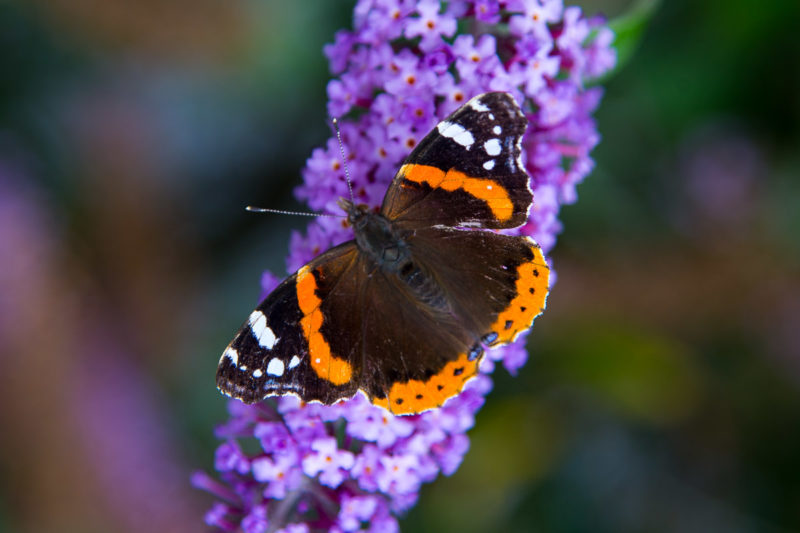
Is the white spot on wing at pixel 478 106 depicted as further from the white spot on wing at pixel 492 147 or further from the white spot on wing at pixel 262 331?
the white spot on wing at pixel 262 331

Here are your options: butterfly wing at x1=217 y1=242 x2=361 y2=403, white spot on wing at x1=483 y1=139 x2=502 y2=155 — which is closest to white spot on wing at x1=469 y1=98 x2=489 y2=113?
white spot on wing at x1=483 y1=139 x2=502 y2=155

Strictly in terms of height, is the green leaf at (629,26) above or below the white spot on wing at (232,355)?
above

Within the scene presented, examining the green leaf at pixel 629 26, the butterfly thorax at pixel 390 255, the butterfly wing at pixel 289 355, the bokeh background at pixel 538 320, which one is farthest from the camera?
the bokeh background at pixel 538 320

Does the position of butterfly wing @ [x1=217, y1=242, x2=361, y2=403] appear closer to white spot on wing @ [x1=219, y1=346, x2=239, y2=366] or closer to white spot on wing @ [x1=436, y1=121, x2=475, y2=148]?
white spot on wing @ [x1=219, y1=346, x2=239, y2=366]

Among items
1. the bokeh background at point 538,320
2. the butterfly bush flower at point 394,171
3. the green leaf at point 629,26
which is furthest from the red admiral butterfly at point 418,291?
the bokeh background at point 538,320

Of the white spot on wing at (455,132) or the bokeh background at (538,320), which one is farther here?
the bokeh background at (538,320)

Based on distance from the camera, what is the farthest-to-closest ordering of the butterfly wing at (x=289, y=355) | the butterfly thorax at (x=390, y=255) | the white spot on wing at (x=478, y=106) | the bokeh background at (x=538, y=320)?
1. the bokeh background at (x=538, y=320)
2. the butterfly thorax at (x=390, y=255)
3. the white spot on wing at (x=478, y=106)
4. the butterfly wing at (x=289, y=355)

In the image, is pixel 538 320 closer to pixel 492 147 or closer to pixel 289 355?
pixel 492 147
